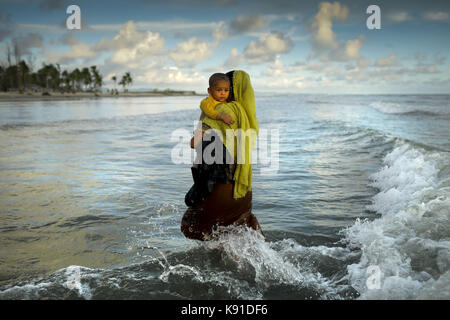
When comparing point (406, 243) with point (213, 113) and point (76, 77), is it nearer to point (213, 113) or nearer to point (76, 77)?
point (213, 113)

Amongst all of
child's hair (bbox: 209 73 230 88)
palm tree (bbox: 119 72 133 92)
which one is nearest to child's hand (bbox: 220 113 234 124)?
child's hair (bbox: 209 73 230 88)

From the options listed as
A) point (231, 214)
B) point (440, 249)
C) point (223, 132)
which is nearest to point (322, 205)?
point (440, 249)

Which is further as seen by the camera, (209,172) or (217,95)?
(209,172)

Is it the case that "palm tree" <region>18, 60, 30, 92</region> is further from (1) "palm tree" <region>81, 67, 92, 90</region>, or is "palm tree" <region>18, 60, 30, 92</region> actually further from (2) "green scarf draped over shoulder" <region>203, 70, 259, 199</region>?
(2) "green scarf draped over shoulder" <region>203, 70, 259, 199</region>

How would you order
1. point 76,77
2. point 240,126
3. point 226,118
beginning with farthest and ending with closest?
point 76,77 < point 240,126 < point 226,118

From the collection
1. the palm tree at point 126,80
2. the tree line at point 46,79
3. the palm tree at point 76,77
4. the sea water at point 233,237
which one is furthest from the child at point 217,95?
the palm tree at point 126,80

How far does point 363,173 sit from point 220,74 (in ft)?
21.6

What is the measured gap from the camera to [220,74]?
11.5 ft

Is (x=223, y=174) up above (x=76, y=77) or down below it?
below

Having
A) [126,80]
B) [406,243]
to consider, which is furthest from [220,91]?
[126,80]

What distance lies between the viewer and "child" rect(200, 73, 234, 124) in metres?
3.43

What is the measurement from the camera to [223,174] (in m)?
3.69

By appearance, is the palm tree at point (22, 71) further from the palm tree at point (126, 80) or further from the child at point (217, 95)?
the child at point (217, 95)

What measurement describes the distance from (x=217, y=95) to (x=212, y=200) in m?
1.06
